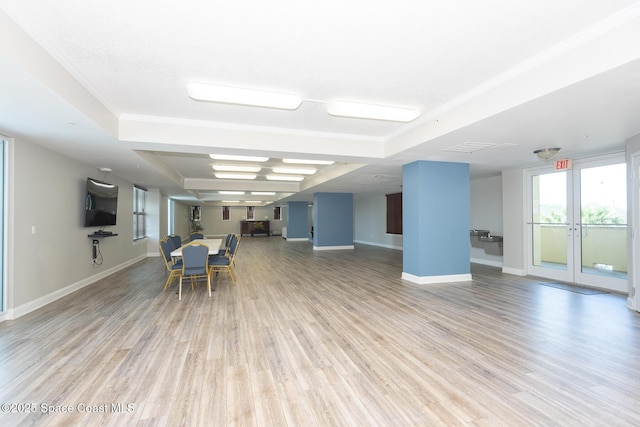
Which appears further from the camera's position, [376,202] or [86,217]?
[376,202]

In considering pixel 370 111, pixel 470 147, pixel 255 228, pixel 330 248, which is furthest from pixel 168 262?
pixel 255 228

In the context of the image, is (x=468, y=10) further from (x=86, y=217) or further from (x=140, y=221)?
(x=140, y=221)

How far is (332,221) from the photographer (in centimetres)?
1217

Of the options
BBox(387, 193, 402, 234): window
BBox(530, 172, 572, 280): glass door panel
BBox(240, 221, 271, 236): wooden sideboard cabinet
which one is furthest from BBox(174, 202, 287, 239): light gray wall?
BBox(530, 172, 572, 280): glass door panel

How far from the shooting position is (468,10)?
206 cm

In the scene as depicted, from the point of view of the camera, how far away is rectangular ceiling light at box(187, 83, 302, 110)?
10.1 ft

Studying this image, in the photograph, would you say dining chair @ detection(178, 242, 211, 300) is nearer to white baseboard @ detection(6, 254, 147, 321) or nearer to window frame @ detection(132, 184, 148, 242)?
white baseboard @ detection(6, 254, 147, 321)

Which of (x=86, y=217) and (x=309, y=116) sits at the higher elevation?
(x=309, y=116)

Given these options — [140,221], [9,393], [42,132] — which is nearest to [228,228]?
[140,221]

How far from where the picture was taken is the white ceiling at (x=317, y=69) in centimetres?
207

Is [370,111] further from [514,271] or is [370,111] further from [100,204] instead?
[100,204]

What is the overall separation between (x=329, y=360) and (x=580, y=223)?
226 inches

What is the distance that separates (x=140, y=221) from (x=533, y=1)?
415 inches

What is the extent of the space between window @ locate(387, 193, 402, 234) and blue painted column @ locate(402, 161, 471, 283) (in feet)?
15.7
